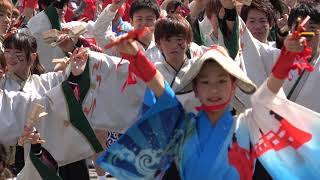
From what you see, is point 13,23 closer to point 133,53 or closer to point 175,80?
point 175,80

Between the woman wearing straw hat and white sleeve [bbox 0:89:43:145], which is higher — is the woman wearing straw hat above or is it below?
above

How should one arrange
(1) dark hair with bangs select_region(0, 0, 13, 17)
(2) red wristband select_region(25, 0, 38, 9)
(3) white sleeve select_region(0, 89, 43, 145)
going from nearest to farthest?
(3) white sleeve select_region(0, 89, 43, 145) → (1) dark hair with bangs select_region(0, 0, 13, 17) → (2) red wristband select_region(25, 0, 38, 9)

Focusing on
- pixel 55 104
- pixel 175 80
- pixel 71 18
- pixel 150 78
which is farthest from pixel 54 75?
pixel 71 18

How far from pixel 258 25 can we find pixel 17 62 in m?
1.74

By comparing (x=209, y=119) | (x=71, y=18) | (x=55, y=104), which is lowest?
(x=71, y=18)

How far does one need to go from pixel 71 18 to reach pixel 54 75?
377 centimetres

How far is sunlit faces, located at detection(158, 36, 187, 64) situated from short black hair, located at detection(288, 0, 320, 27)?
2.38ft

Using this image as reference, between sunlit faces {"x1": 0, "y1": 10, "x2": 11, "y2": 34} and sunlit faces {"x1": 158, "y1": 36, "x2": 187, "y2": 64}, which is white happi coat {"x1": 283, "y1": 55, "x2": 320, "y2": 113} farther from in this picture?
sunlit faces {"x1": 0, "y1": 10, "x2": 11, "y2": 34}

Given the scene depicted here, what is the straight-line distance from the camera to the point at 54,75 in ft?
16.5

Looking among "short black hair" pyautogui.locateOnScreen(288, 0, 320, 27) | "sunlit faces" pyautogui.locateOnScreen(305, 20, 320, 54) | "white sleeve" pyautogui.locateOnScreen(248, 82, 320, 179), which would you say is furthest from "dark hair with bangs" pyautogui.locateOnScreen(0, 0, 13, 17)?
"white sleeve" pyautogui.locateOnScreen(248, 82, 320, 179)

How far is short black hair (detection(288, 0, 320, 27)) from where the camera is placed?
4754mm

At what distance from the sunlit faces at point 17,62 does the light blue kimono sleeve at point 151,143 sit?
1597 millimetres

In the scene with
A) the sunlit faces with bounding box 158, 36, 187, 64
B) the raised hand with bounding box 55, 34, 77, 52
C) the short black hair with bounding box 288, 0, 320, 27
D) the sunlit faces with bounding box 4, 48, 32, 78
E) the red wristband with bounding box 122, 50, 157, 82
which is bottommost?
the sunlit faces with bounding box 4, 48, 32, 78

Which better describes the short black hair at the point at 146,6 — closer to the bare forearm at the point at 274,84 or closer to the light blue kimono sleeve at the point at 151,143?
the light blue kimono sleeve at the point at 151,143
